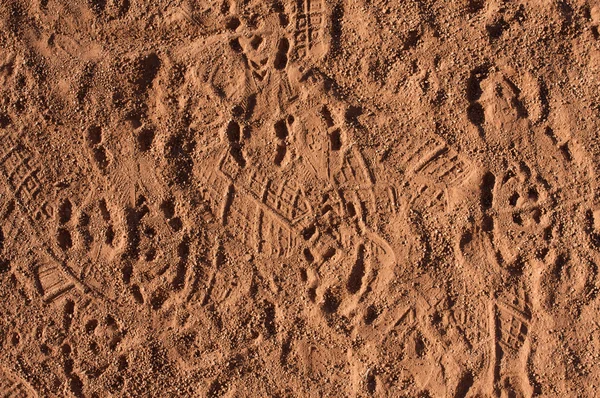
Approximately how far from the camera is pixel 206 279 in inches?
98.9

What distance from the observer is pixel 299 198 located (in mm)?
2480

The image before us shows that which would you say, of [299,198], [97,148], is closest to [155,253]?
[97,148]

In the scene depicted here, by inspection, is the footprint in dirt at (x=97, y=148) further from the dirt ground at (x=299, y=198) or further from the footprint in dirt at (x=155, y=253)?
the footprint in dirt at (x=155, y=253)

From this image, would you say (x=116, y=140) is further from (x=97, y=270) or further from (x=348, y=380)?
(x=348, y=380)

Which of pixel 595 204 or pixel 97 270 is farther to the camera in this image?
pixel 97 270

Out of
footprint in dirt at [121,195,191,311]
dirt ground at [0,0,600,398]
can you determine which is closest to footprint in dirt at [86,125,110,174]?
dirt ground at [0,0,600,398]

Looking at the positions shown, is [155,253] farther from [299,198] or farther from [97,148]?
[299,198]

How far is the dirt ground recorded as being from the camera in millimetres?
2402

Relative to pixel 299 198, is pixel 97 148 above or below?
above

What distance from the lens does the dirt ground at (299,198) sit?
94.6 inches

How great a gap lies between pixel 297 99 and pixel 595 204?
143 cm

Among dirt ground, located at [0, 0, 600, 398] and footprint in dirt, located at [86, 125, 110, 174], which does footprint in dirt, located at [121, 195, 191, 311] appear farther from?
footprint in dirt, located at [86, 125, 110, 174]

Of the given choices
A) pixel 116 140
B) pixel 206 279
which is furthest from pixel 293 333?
pixel 116 140

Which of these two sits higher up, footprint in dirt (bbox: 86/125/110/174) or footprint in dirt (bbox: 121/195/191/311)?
footprint in dirt (bbox: 86/125/110/174)
